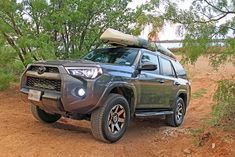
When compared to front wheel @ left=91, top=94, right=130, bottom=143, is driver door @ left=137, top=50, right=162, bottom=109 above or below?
above

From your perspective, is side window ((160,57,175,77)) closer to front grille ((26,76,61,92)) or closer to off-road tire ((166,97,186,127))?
off-road tire ((166,97,186,127))

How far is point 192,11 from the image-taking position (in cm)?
631

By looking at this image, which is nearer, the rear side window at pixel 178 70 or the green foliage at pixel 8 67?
the rear side window at pixel 178 70

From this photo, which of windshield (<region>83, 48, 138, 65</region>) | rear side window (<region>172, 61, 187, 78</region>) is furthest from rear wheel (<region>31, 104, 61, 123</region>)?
rear side window (<region>172, 61, 187, 78</region>)

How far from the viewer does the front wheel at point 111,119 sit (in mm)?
6129

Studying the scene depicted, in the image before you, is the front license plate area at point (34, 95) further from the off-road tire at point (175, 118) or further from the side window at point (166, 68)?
the off-road tire at point (175, 118)

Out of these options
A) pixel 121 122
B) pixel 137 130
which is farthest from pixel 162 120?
pixel 121 122

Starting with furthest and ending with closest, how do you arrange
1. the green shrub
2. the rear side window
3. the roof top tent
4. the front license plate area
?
the green shrub < the rear side window < the roof top tent < the front license plate area

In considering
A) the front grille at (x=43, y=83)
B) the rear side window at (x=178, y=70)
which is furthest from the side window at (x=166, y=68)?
the front grille at (x=43, y=83)

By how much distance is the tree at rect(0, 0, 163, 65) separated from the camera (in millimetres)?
9082

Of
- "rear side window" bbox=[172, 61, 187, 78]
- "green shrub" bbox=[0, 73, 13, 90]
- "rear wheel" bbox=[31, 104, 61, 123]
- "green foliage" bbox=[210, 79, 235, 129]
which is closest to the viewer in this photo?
"green foliage" bbox=[210, 79, 235, 129]

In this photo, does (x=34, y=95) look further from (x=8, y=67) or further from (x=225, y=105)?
(x=8, y=67)

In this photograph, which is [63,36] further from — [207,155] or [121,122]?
[207,155]

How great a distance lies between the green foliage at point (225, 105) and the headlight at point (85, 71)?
7.14ft
